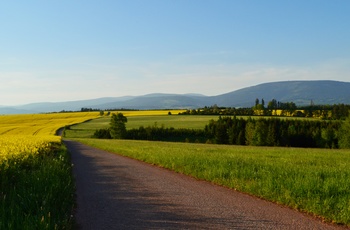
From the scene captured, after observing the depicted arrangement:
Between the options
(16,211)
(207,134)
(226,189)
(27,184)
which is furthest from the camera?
(207,134)

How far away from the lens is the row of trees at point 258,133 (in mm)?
80812

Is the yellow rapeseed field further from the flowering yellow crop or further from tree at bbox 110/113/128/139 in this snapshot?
tree at bbox 110/113/128/139

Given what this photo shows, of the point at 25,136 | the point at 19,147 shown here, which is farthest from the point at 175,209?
the point at 25,136

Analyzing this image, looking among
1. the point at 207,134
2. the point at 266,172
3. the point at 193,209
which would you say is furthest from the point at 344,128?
the point at 193,209

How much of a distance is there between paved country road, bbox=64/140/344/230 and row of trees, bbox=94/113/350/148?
234 ft

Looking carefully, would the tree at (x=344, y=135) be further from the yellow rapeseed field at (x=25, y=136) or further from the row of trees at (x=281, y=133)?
the yellow rapeseed field at (x=25, y=136)

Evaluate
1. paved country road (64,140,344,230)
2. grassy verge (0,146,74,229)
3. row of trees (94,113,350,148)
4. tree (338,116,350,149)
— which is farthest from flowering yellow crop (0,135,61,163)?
tree (338,116,350,149)

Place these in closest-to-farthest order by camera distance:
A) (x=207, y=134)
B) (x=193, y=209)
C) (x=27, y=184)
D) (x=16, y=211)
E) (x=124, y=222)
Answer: (x=16, y=211) < (x=124, y=222) < (x=193, y=209) < (x=27, y=184) < (x=207, y=134)

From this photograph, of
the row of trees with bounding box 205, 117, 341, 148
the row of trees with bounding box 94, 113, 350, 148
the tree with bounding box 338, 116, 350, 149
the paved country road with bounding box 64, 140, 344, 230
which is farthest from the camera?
the row of trees with bounding box 205, 117, 341, 148

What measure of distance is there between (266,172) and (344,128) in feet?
239

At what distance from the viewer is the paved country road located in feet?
24.7

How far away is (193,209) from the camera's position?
8875 mm

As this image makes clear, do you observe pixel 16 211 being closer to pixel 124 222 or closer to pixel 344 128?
pixel 124 222

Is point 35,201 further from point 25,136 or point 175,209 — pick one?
point 25,136
